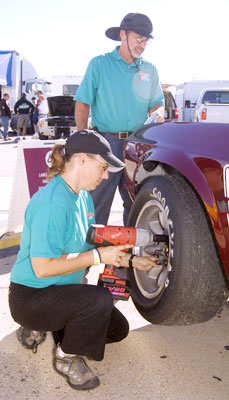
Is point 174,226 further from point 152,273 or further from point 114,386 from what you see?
point 114,386

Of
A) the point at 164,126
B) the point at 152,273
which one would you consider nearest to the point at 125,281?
the point at 152,273

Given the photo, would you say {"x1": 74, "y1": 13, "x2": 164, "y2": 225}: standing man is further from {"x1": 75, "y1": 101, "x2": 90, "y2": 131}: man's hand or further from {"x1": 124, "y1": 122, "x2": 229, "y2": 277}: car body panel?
{"x1": 124, "y1": 122, "x2": 229, "y2": 277}: car body panel

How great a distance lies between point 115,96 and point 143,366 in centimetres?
198

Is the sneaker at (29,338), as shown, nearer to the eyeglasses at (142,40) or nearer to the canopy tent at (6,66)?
the eyeglasses at (142,40)

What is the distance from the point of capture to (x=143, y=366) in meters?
2.35

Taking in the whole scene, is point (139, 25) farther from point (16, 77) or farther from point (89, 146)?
point (16, 77)

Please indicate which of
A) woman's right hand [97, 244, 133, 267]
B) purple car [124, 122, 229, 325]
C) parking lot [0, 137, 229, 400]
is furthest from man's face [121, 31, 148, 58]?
parking lot [0, 137, 229, 400]

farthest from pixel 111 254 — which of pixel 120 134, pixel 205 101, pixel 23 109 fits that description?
pixel 23 109

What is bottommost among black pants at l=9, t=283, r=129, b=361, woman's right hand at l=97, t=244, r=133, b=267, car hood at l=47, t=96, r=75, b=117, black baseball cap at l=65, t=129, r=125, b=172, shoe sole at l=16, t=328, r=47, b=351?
car hood at l=47, t=96, r=75, b=117

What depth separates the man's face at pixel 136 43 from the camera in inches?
136

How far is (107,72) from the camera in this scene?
3559 mm

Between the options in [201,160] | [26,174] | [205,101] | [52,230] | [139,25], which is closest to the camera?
[201,160]

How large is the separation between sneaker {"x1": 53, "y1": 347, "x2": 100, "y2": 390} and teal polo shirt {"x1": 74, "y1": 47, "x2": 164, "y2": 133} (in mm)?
1830

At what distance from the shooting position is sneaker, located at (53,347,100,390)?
2.19 metres
